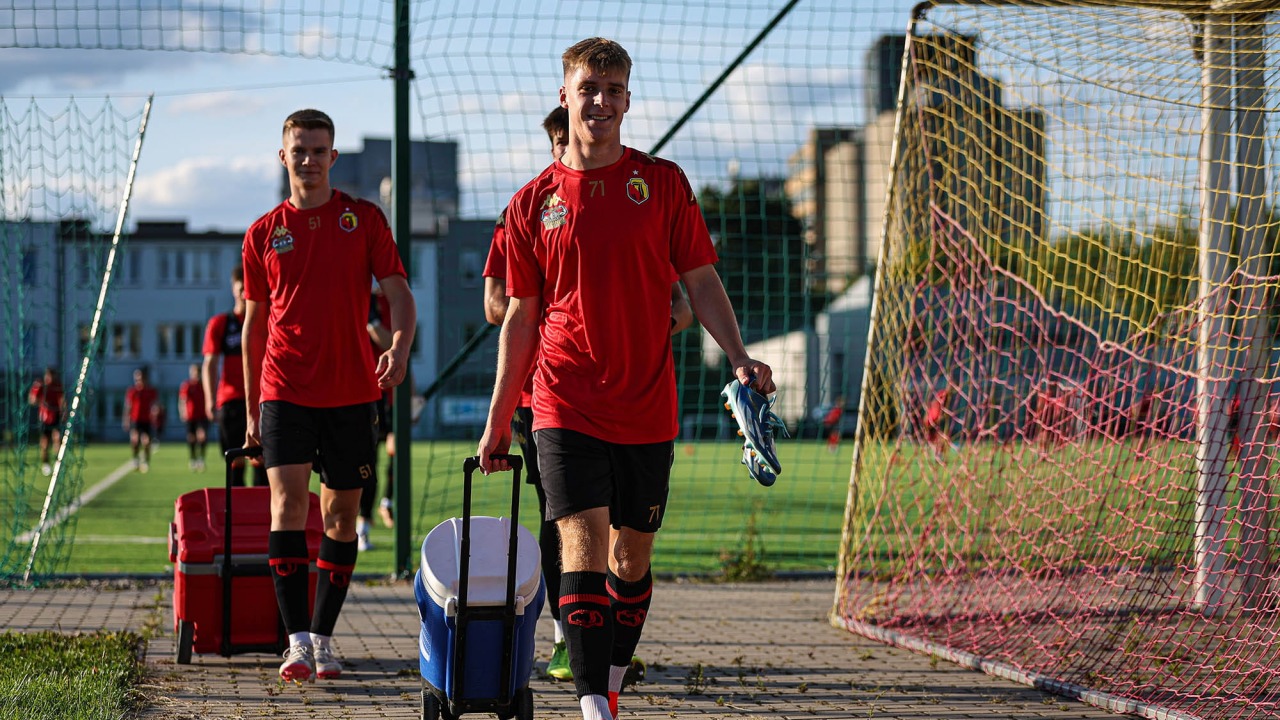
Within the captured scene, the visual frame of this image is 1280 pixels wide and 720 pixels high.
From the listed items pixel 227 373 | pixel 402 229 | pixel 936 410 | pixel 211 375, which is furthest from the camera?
pixel 227 373

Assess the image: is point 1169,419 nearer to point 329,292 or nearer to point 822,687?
point 822,687

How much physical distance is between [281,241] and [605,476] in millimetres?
2147

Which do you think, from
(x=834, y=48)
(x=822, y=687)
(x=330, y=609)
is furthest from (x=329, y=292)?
(x=834, y=48)

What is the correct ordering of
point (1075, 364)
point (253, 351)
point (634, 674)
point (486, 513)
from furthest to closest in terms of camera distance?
1. point (486, 513)
2. point (1075, 364)
3. point (253, 351)
4. point (634, 674)

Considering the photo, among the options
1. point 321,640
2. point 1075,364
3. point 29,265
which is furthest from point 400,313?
point 29,265

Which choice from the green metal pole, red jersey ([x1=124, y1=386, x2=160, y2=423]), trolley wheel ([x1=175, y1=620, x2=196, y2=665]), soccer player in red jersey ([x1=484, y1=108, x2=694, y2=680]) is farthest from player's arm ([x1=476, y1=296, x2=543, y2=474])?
red jersey ([x1=124, y1=386, x2=160, y2=423])

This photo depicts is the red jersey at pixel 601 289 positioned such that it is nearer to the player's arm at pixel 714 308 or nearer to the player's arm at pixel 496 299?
the player's arm at pixel 714 308

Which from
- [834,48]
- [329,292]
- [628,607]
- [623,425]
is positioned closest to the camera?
[623,425]

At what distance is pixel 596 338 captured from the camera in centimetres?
388

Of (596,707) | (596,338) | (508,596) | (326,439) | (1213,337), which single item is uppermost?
(596,338)

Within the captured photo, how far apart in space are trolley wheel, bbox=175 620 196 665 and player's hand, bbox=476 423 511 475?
7.56 feet

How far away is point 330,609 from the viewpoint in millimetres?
5344

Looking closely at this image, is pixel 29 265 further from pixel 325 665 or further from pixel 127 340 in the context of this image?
pixel 127 340

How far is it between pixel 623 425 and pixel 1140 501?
10.0 feet
